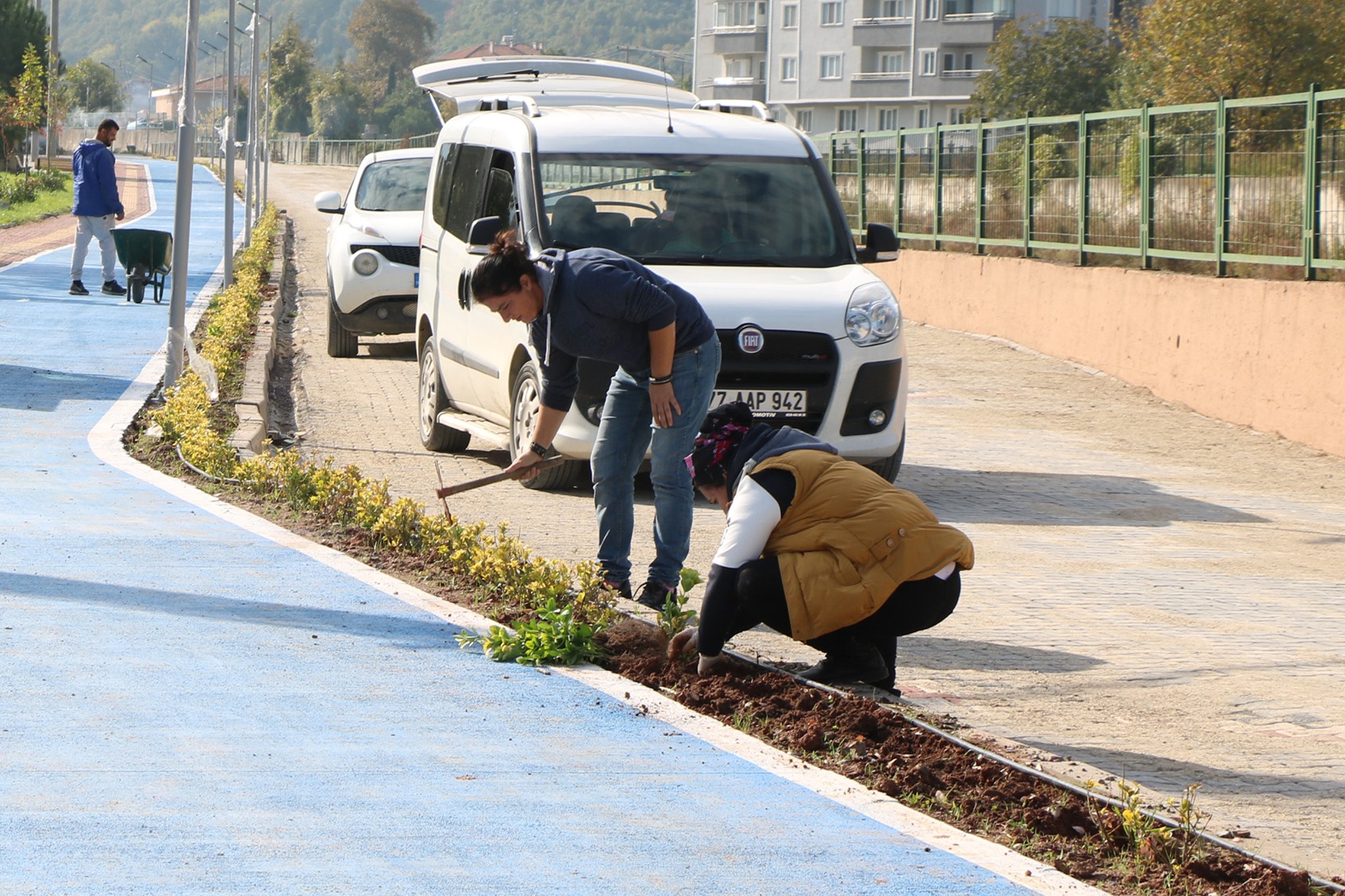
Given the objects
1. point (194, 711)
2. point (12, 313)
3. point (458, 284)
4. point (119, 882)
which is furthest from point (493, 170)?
point (12, 313)

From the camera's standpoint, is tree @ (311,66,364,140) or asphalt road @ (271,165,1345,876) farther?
tree @ (311,66,364,140)

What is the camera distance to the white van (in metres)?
9.73

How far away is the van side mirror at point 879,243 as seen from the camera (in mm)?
10633

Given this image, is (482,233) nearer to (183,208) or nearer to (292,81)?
(183,208)

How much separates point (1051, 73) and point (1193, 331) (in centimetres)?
5411

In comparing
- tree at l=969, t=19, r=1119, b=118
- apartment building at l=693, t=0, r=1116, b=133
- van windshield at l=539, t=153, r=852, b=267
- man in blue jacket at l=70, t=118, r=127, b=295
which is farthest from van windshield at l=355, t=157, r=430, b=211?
apartment building at l=693, t=0, r=1116, b=133

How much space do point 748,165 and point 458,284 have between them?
1.86 m

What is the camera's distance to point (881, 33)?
3610 inches

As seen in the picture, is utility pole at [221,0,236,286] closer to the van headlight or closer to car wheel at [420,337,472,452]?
car wheel at [420,337,472,452]

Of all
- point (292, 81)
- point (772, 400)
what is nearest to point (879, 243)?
point (772, 400)

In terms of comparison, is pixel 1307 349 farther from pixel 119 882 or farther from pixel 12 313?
pixel 12 313

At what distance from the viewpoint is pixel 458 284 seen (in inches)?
431

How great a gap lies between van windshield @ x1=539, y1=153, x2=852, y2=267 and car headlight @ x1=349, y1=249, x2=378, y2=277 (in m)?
6.51

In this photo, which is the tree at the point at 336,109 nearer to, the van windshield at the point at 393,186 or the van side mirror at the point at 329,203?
the van windshield at the point at 393,186
